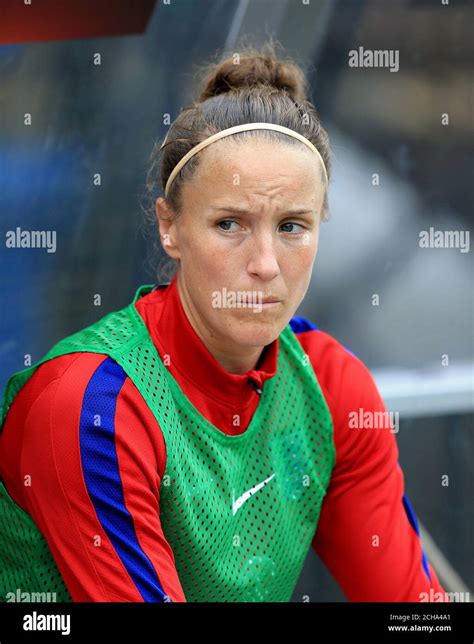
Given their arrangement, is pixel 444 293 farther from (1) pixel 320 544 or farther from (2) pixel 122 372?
(2) pixel 122 372

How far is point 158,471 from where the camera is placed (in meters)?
A: 1.23

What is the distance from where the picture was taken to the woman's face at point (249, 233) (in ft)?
4.16

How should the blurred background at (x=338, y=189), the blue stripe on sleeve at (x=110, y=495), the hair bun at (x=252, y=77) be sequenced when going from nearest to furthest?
the blue stripe on sleeve at (x=110, y=495)
the hair bun at (x=252, y=77)
the blurred background at (x=338, y=189)

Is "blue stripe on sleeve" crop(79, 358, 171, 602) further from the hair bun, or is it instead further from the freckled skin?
the hair bun

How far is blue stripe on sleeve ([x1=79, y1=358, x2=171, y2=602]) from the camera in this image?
3.83 feet

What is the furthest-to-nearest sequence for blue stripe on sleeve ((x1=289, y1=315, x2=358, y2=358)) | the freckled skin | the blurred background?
the blurred background
blue stripe on sleeve ((x1=289, y1=315, x2=358, y2=358))
the freckled skin

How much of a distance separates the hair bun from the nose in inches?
10.0

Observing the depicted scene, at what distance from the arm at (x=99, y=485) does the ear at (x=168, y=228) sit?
22 cm

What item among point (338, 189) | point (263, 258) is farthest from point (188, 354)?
point (338, 189)

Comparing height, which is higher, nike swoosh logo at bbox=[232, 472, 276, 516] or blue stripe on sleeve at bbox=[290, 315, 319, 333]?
blue stripe on sleeve at bbox=[290, 315, 319, 333]

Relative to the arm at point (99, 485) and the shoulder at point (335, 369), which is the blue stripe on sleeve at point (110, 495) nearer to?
the arm at point (99, 485)
